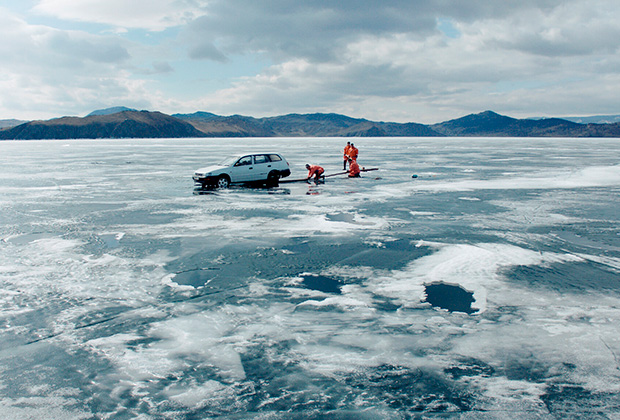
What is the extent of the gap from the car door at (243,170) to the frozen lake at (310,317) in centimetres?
812

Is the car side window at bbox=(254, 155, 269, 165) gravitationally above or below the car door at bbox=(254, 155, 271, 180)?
above

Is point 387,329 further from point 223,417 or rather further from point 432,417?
point 223,417

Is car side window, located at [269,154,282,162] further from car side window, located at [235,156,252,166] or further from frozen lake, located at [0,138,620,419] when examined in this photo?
frozen lake, located at [0,138,620,419]

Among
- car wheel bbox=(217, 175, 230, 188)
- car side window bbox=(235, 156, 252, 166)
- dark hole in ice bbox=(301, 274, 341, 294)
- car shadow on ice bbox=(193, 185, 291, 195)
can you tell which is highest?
car side window bbox=(235, 156, 252, 166)

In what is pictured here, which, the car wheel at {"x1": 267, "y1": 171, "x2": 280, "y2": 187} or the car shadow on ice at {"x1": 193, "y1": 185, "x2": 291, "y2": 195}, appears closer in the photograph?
the car shadow on ice at {"x1": 193, "y1": 185, "x2": 291, "y2": 195}

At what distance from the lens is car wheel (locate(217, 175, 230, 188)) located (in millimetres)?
21516

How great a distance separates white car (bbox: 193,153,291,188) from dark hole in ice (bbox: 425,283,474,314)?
1519 cm

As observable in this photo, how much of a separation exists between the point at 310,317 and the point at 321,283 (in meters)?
1.52

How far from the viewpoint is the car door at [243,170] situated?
2190cm

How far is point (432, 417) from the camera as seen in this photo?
4238 millimetres

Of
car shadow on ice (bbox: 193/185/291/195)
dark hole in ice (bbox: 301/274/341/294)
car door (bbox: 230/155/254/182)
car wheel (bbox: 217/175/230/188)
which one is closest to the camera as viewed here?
dark hole in ice (bbox: 301/274/341/294)

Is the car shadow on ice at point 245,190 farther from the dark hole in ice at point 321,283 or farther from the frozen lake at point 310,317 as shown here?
the dark hole in ice at point 321,283

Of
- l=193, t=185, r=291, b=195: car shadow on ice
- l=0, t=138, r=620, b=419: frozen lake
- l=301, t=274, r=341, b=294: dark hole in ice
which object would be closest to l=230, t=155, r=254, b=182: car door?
l=193, t=185, r=291, b=195: car shadow on ice

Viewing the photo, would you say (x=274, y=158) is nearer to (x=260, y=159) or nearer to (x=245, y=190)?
(x=260, y=159)
